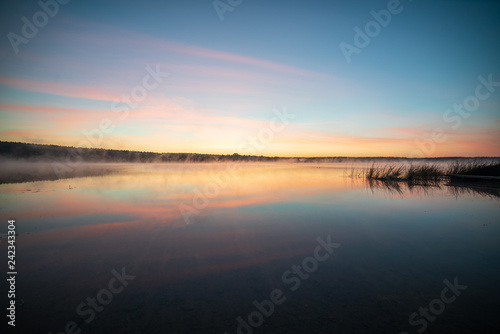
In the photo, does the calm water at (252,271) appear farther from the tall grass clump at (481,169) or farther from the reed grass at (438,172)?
the reed grass at (438,172)

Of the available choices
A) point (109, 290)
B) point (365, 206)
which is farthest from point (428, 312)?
point (365, 206)

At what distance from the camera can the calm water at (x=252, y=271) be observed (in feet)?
9.70

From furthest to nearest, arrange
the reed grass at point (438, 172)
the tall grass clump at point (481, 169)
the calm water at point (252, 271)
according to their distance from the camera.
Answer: the reed grass at point (438, 172) → the tall grass clump at point (481, 169) → the calm water at point (252, 271)

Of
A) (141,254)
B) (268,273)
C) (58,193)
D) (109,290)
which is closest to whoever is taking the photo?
(109,290)

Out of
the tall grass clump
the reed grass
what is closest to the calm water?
the tall grass clump

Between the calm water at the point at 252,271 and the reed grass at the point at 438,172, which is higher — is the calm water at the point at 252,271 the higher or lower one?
the lower one

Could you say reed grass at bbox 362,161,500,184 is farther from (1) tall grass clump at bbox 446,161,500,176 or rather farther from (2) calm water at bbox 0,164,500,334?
(2) calm water at bbox 0,164,500,334

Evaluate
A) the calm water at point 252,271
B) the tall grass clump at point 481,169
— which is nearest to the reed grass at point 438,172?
the tall grass clump at point 481,169

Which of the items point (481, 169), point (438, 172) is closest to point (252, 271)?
point (481, 169)

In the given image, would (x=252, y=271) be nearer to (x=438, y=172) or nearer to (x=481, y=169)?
(x=481, y=169)

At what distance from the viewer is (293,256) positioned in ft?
16.1

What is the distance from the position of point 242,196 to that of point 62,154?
225 ft

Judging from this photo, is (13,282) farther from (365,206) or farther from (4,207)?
(365,206)

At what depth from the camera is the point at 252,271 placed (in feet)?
14.0
